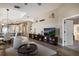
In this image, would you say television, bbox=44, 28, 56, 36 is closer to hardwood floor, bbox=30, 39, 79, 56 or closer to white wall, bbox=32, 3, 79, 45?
white wall, bbox=32, 3, 79, 45

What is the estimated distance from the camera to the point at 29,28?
3178 millimetres

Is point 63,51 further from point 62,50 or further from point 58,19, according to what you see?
point 58,19

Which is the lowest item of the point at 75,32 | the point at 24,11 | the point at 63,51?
the point at 63,51

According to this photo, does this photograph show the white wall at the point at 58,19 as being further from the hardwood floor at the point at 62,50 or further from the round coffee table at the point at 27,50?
the round coffee table at the point at 27,50

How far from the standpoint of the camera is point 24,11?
3.16 m

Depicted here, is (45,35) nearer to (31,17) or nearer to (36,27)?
(36,27)

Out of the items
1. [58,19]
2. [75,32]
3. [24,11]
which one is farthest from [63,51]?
[24,11]

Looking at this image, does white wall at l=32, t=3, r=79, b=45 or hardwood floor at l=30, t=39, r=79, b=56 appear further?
white wall at l=32, t=3, r=79, b=45

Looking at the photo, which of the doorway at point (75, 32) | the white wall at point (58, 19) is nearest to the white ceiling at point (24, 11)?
the white wall at point (58, 19)

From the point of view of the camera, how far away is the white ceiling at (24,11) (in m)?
3.05

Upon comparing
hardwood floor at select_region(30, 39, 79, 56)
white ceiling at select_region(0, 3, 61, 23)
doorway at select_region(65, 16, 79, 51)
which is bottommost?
hardwood floor at select_region(30, 39, 79, 56)

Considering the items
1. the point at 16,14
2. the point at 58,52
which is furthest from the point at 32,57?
the point at 16,14

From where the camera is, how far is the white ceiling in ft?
10.00

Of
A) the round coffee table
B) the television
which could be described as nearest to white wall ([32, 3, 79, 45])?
the television
